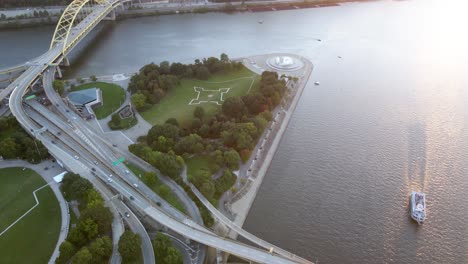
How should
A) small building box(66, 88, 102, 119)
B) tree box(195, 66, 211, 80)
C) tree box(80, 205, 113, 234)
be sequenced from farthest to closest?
1. tree box(195, 66, 211, 80)
2. small building box(66, 88, 102, 119)
3. tree box(80, 205, 113, 234)

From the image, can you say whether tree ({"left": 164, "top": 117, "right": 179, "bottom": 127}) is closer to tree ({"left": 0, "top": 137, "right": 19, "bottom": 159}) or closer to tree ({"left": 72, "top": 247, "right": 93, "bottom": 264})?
tree ({"left": 0, "top": 137, "right": 19, "bottom": 159})

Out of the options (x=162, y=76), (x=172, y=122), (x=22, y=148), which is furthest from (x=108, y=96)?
(x=22, y=148)

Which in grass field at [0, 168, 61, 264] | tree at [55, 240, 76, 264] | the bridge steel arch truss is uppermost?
the bridge steel arch truss

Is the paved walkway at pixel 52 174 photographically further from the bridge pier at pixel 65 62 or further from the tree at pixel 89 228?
the bridge pier at pixel 65 62

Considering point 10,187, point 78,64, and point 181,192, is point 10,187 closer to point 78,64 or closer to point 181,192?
point 181,192

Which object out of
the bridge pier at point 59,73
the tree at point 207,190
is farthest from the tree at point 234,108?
the bridge pier at point 59,73

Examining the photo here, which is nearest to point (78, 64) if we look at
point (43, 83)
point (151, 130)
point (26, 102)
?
point (43, 83)

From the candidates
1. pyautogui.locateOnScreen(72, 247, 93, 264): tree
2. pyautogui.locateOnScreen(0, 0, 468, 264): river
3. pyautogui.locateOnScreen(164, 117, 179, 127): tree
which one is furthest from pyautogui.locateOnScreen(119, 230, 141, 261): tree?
pyautogui.locateOnScreen(164, 117, 179, 127): tree
